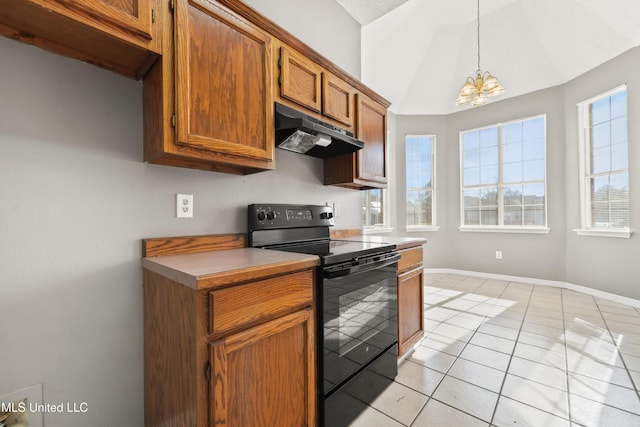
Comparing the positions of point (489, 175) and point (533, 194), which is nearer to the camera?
point (533, 194)

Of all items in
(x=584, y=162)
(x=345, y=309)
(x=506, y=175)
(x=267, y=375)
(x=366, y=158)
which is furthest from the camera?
(x=506, y=175)

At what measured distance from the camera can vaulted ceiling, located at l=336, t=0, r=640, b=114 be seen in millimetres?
3350

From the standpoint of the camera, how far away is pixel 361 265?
148cm

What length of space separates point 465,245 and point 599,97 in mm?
2758

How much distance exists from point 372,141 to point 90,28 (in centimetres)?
193

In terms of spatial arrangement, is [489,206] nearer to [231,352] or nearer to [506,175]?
[506,175]

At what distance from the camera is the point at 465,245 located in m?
5.01

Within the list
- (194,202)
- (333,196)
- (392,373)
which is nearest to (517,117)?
(333,196)

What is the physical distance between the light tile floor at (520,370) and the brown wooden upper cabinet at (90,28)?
6.79 feet

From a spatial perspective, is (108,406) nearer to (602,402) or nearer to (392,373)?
(392,373)

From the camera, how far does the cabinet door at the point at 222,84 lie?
1175 mm

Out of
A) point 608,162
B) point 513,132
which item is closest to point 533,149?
point 513,132

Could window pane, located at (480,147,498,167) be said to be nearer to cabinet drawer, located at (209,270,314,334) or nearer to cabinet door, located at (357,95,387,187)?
cabinet door, located at (357,95,387,187)

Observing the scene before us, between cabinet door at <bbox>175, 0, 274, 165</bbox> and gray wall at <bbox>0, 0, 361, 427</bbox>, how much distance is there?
0.33 m
